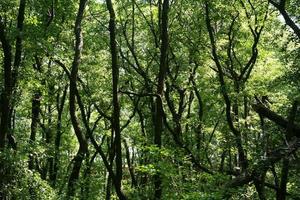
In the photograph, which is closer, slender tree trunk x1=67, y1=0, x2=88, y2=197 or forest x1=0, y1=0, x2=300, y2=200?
forest x1=0, y1=0, x2=300, y2=200

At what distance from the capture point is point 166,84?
65.1 ft

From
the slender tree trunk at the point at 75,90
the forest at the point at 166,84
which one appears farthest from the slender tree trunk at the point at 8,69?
the slender tree trunk at the point at 75,90

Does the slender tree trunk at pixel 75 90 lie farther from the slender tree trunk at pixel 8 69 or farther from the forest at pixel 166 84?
the slender tree trunk at pixel 8 69

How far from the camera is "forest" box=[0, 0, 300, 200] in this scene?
11.5 m

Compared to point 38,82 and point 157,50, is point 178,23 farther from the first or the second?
point 38,82

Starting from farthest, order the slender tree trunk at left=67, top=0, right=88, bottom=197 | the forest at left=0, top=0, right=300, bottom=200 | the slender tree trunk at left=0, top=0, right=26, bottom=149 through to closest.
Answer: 1. the slender tree trunk at left=0, top=0, right=26, bottom=149
2. the slender tree trunk at left=67, top=0, right=88, bottom=197
3. the forest at left=0, top=0, right=300, bottom=200

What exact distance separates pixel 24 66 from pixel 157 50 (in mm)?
6868

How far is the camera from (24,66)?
1517cm

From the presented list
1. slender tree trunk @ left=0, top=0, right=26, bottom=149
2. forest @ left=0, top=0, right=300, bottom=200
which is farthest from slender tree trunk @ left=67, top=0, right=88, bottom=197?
slender tree trunk @ left=0, top=0, right=26, bottom=149

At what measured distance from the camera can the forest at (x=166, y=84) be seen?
11.5m

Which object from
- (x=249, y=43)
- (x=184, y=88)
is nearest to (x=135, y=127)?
(x=184, y=88)

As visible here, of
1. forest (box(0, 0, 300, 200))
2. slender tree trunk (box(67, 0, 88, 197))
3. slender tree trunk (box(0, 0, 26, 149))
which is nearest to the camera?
forest (box(0, 0, 300, 200))

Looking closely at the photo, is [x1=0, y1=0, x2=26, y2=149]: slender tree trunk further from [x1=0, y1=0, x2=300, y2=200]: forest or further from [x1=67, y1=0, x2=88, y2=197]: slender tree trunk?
[x1=67, y1=0, x2=88, y2=197]: slender tree trunk

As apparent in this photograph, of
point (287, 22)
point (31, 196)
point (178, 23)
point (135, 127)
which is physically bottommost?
point (31, 196)
